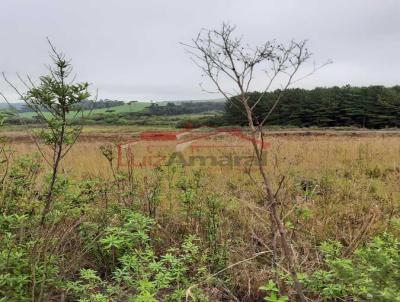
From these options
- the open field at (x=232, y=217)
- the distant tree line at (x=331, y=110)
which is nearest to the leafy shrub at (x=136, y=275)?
the open field at (x=232, y=217)

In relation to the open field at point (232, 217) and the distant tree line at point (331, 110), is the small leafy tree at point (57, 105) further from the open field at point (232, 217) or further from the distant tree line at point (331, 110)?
the distant tree line at point (331, 110)

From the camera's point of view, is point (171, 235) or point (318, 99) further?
point (318, 99)

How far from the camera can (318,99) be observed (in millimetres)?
47156

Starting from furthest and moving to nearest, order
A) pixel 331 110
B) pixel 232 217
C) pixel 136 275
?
1. pixel 331 110
2. pixel 232 217
3. pixel 136 275

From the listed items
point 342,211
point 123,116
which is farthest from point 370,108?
point 342,211

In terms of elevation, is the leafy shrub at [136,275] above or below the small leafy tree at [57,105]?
below

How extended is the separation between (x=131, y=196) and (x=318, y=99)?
46.3 metres

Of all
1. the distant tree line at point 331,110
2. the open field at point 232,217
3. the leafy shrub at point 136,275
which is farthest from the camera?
the distant tree line at point 331,110

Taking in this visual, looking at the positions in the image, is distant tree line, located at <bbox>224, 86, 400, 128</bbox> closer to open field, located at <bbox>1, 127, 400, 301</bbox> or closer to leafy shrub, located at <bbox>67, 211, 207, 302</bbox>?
open field, located at <bbox>1, 127, 400, 301</bbox>

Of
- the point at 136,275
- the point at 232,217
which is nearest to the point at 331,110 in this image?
the point at 232,217

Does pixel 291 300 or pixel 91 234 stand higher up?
pixel 91 234

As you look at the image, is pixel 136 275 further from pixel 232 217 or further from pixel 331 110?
pixel 331 110

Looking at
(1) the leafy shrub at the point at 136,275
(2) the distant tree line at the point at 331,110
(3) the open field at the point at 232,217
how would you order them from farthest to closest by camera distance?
(2) the distant tree line at the point at 331,110 → (3) the open field at the point at 232,217 → (1) the leafy shrub at the point at 136,275

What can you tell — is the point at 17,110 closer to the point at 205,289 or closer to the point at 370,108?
the point at 205,289
